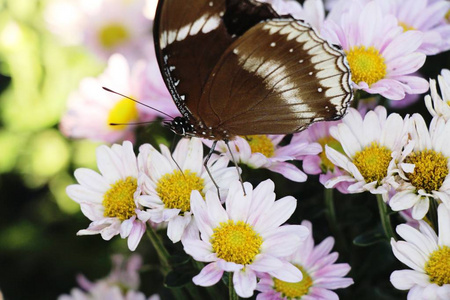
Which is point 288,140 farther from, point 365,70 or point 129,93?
point 129,93

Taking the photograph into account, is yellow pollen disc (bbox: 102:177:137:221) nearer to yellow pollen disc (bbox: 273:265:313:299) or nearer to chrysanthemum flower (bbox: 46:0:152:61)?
yellow pollen disc (bbox: 273:265:313:299)

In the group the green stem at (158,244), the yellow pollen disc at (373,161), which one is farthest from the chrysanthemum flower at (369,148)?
the green stem at (158,244)

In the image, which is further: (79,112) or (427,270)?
(79,112)

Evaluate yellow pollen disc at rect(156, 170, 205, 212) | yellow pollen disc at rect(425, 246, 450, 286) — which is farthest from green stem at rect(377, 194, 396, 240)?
yellow pollen disc at rect(156, 170, 205, 212)

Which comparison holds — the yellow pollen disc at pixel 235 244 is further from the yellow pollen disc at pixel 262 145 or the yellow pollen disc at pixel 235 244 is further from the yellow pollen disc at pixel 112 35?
the yellow pollen disc at pixel 112 35

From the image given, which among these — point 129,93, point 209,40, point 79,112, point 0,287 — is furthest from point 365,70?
point 0,287

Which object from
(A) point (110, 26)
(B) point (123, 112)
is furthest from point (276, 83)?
(A) point (110, 26)
